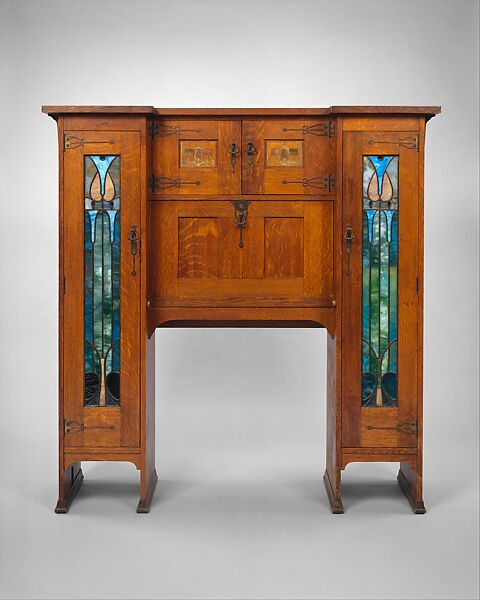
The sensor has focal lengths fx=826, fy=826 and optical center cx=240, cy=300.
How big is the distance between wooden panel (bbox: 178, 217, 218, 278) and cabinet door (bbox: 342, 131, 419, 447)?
27.1 inches

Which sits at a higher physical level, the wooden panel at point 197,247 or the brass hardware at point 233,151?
the brass hardware at point 233,151

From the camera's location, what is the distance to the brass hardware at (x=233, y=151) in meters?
4.30

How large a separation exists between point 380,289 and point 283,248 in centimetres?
55

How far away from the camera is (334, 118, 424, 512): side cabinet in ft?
13.9

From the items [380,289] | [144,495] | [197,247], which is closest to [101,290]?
[197,247]

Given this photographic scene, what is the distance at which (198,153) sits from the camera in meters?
4.32

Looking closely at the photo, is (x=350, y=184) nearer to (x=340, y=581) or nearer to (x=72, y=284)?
(x=72, y=284)

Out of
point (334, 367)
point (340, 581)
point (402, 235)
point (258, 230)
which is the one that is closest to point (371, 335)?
point (334, 367)

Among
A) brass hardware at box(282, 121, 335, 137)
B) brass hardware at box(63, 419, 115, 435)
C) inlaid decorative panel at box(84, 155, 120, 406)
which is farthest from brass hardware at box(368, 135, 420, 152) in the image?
brass hardware at box(63, 419, 115, 435)

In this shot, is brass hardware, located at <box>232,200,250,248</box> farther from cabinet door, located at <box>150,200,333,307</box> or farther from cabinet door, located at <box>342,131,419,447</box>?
cabinet door, located at <box>342,131,419,447</box>

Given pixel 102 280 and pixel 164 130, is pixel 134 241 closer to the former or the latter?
pixel 102 280

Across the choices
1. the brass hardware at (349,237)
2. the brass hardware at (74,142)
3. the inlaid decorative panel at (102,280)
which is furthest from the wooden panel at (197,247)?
the brass hardware at (349,237)

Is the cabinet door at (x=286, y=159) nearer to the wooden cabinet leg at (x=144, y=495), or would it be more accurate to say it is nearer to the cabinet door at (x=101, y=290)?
the cabinet door at (x=101, y=290)

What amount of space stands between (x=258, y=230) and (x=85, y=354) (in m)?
1.11
